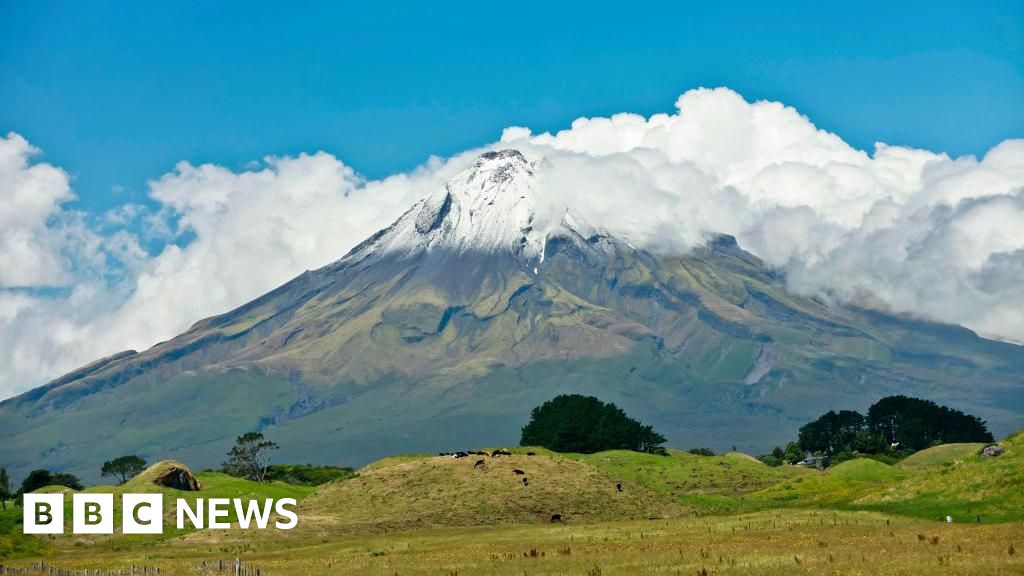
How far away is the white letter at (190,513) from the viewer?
102 m

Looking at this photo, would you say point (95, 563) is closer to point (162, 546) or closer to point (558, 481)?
point (162, 546)

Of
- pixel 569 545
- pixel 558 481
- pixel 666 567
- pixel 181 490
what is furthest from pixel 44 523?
pixel 666 567

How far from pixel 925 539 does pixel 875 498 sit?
96.5 feet

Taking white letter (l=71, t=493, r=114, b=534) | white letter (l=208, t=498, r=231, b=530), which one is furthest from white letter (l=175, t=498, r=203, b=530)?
white letter (l=71, t=493, r=114, b=534)

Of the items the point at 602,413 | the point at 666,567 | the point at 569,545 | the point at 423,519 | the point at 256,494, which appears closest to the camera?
the point at 666,567

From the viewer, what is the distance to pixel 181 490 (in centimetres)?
11869

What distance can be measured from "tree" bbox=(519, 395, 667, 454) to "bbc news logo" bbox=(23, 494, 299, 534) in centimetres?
7579

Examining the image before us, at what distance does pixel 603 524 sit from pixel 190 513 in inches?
1469

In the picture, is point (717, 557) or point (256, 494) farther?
point (256, 494)

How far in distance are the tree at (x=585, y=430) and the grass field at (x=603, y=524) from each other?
39832 mm

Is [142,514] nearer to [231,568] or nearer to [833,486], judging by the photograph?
[231,568]

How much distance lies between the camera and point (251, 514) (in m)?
103

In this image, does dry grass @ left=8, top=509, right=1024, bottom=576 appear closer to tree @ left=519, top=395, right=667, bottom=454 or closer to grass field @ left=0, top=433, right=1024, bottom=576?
grass field @ left=0, top=433, right=1024, bottom=576

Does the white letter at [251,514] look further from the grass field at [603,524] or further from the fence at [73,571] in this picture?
the fence at [73,571]
